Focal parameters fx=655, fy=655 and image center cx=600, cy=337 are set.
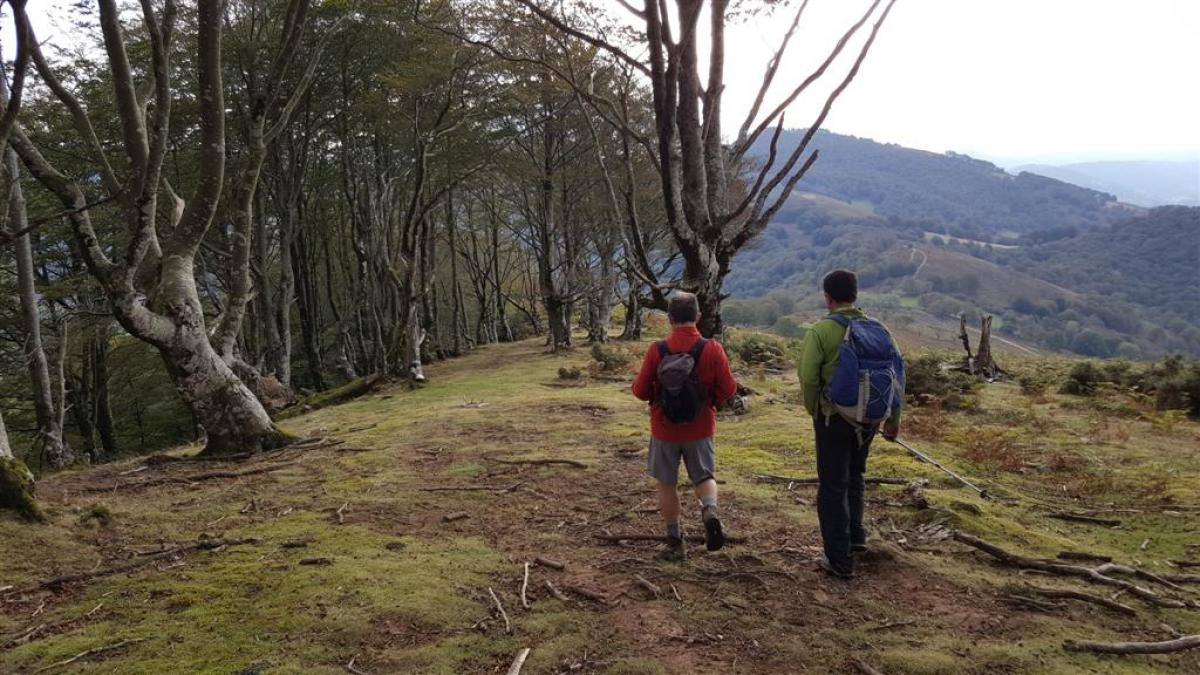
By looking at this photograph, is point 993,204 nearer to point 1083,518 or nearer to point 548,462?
point 1083,518

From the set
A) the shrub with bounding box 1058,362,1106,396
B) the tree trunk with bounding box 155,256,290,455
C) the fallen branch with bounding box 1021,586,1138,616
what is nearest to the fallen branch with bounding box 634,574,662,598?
the fallen branch with bounding box 1021,586,1138,616

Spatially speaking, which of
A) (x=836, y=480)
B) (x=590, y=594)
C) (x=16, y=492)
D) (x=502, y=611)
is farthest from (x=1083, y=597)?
(x=16, y=492)

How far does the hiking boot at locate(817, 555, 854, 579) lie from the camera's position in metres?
4.35

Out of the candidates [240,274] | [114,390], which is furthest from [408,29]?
[114,390]

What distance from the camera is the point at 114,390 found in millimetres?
24938

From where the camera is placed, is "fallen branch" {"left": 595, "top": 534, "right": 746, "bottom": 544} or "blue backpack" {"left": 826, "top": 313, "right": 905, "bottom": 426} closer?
"blue backpack" {"left": 826, "top": 313, "right": 905, "bottom": 426}

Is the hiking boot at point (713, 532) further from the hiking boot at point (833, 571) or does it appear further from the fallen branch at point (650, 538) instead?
the hiking boot at point (833, 571)

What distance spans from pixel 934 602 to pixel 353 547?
155 inches

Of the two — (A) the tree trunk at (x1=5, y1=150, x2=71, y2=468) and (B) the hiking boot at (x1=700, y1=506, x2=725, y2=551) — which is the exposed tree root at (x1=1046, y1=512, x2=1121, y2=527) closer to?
(B) the hiking boot at (x1=700, y1=506, x2=725, y2=551)

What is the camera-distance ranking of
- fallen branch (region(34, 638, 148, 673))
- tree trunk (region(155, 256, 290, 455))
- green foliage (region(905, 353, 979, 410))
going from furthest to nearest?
green foliage (region(905, 353, 979, 410)), tree trunk (region(155, 256, 290, 455)), fallen branch (region(34, 638, 148, 673))

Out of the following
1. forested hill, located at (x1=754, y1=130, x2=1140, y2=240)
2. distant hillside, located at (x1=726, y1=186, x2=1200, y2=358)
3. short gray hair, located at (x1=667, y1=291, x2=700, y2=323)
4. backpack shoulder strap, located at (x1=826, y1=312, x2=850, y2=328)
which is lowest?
distant hillside, located at (x1=726, y1=186, x2=1200, y2=358)

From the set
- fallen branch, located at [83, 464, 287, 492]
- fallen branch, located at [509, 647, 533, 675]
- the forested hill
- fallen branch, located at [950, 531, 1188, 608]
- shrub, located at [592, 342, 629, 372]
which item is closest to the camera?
fallen branch, located at [509, 647, 533, 675]

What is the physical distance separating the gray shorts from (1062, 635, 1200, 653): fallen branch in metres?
2.21

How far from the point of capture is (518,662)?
10.7 ft
